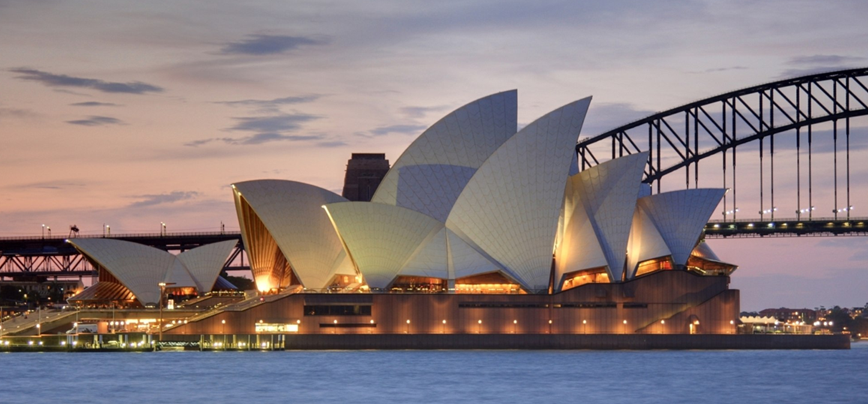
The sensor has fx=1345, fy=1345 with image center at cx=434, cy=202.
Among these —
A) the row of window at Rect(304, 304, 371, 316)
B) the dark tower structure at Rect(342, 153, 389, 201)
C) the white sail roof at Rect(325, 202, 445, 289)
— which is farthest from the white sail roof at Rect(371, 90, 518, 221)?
the dark tower structure at Rect(342, 153, 389, 201)

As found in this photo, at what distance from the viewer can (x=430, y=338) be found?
287 feet

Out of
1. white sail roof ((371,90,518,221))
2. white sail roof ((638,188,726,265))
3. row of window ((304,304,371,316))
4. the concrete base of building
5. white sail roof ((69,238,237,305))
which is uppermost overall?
white sail roof ((371,90,518,221))

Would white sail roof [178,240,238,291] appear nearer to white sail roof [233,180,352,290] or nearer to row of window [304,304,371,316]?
white sail roof [233,180,352,290]

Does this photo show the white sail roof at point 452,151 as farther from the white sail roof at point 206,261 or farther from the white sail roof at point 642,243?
the white sail roof at point 206,261

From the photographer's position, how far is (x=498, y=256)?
87688 millimetres

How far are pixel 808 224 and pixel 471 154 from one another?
37434 mm

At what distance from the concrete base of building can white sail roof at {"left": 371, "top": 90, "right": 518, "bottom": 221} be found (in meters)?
8.45

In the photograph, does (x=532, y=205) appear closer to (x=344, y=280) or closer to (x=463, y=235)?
(x=463, y=235)

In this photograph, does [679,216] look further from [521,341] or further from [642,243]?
[521,341]

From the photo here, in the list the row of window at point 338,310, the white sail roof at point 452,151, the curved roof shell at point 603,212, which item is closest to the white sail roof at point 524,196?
the curved roof shell at point 603,212

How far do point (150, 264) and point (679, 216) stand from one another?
42.2 meters

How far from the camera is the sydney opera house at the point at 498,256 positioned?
86.8m

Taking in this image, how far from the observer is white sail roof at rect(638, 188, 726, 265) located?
89.8m

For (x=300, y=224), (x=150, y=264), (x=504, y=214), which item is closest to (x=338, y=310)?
(x=300, y=224)
